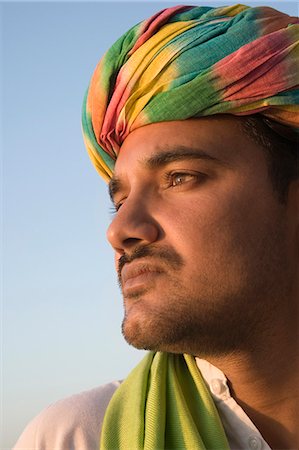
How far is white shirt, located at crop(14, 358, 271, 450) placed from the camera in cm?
246

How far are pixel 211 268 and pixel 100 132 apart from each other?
938 millimetres

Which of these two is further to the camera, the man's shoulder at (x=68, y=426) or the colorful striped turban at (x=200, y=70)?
the colorful striped turban at (x=200, y=70)

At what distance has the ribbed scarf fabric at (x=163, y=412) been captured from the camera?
2.44 m

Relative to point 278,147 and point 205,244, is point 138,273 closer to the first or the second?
point 205,244

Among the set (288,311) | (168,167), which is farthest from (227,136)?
(288,311)

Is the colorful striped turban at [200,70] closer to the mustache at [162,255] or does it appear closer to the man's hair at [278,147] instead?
the man's hair at [278,147]

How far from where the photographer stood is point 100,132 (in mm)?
3102

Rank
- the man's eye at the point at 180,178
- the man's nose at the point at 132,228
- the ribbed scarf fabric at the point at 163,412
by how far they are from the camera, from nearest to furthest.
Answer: the ribbed scarf fabric at the point at 163,412 < the man's nose at the point at 132,228 < the man's eye at the point at 180,178

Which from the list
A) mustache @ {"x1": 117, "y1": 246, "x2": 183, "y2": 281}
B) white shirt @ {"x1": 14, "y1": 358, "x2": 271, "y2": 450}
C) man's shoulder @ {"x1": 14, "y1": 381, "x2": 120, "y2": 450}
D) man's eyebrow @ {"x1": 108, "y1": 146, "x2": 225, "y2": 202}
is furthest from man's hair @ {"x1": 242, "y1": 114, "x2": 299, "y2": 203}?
man's shoulder @ {"x1": 14, "y1": 381, "x2": 120, "y2": 450}

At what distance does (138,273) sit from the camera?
8.51 ft

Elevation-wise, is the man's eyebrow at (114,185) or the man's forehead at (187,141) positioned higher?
the man's forehead at (187,141)

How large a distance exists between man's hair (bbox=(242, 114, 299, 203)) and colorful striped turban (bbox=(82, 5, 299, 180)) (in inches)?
1.9

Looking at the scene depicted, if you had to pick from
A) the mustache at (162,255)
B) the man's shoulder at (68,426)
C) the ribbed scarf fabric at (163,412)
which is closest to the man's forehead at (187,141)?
the mustache at (162,255)

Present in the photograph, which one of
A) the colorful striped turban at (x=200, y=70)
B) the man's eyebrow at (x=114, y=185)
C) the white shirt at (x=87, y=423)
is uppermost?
the colorful striped turban at (x=200, y=70)
